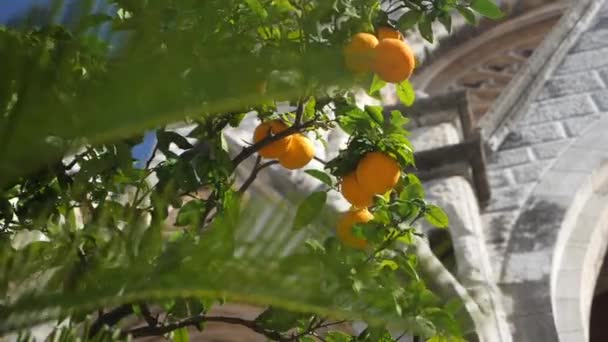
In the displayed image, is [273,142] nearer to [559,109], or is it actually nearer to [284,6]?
[284,6]

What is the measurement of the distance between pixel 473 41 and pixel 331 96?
7889 millimetres

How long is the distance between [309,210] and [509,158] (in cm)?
442

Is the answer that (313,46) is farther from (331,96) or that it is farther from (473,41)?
(473,41)

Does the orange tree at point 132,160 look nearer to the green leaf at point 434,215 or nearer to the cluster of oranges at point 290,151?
the cluster of oranges at point 290,151

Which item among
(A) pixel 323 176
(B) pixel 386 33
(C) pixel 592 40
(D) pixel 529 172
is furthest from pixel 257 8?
(C) pixel 592 40

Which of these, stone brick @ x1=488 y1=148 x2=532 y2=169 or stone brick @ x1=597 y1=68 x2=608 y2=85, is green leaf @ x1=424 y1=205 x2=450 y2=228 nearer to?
stone brick @ x1=488 y1=148 x2=532 y2=169

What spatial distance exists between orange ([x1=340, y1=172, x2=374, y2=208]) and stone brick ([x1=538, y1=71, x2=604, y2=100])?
4320mm

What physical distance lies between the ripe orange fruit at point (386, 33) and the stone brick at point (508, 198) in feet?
10.8

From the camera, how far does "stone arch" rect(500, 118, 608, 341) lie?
498 cm

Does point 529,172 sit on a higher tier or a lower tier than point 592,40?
lower

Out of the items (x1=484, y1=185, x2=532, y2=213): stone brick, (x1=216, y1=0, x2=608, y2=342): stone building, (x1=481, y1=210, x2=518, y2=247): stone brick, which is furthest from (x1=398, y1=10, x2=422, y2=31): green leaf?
(x1=484, y1=185, x2=532, y2=213): stone brick

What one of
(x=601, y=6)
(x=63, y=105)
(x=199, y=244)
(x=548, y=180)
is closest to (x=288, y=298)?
(x=199, y=244)

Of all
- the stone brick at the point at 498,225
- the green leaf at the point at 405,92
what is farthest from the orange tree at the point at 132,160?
the stone brick at the point at 498,225

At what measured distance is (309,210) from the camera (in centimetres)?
201
